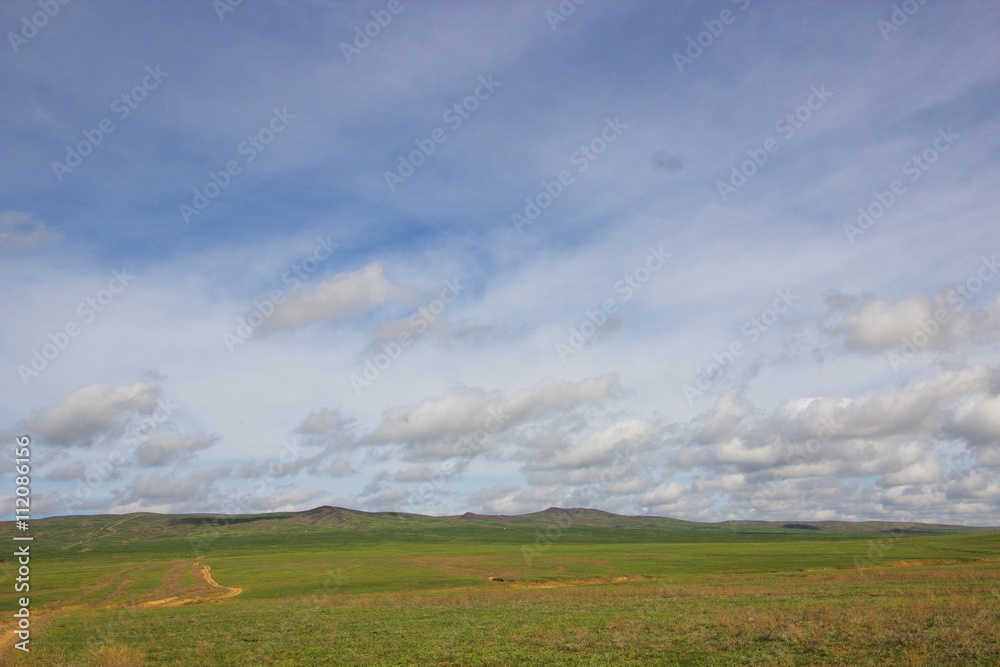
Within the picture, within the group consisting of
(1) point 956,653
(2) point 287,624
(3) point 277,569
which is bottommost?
(3) point 277,569

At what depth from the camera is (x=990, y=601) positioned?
32.4m

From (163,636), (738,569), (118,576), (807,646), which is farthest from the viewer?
(118,576)

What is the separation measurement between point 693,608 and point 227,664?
2732 cm

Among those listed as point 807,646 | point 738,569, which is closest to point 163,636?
point 807,646

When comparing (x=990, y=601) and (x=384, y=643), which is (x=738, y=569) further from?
(x=384, y=643)

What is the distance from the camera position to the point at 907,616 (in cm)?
2830

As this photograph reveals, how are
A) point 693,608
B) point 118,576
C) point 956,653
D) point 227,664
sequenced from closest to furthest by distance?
point 956,653, point 227,664, point 693,608, point 118,576

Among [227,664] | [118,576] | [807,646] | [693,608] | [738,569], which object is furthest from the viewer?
[118,576]

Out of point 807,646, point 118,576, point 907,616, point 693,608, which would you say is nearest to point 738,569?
point 693,608

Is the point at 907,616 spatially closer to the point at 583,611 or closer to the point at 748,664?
the point at 748,664

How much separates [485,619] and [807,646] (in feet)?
63.3

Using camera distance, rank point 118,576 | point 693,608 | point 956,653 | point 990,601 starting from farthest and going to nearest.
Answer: point 118,576, point 693,608, point 990,601, point 956,653

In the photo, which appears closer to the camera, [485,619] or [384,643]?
[384,643]

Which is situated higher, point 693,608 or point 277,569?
point 693,608
